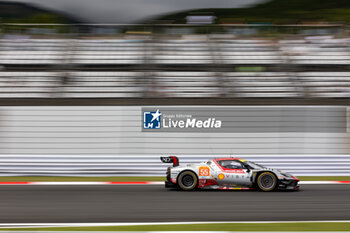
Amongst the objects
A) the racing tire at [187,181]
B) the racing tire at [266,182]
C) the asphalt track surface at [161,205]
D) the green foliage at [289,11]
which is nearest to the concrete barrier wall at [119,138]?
the asphalt track surface at [161,205]

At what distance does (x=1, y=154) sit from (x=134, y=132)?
14.0 feet

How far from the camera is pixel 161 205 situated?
7.35m

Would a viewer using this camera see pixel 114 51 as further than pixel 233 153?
Yes

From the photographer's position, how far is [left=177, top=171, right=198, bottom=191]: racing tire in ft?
31.1

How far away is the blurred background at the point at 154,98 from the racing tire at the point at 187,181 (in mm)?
3542

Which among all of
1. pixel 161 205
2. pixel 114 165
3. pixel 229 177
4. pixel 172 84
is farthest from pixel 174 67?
pixel 161 205

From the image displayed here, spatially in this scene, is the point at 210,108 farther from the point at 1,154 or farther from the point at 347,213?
the point at 347,213

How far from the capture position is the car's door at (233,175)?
9297 millimetres

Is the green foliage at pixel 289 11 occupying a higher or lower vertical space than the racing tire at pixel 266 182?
higher

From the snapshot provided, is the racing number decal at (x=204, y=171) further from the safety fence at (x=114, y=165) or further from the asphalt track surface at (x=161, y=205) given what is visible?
the safety fence at (x=114, y=165)

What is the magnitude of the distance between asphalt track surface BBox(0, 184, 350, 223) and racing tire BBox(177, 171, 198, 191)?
0.89 feet

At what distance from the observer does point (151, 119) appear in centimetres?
1448

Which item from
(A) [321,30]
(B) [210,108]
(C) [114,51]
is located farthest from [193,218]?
(A) [321,30]

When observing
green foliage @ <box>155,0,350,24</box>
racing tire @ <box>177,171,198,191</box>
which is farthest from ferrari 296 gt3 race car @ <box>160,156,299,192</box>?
green foliage @ <box>155,0,350,24</box>
